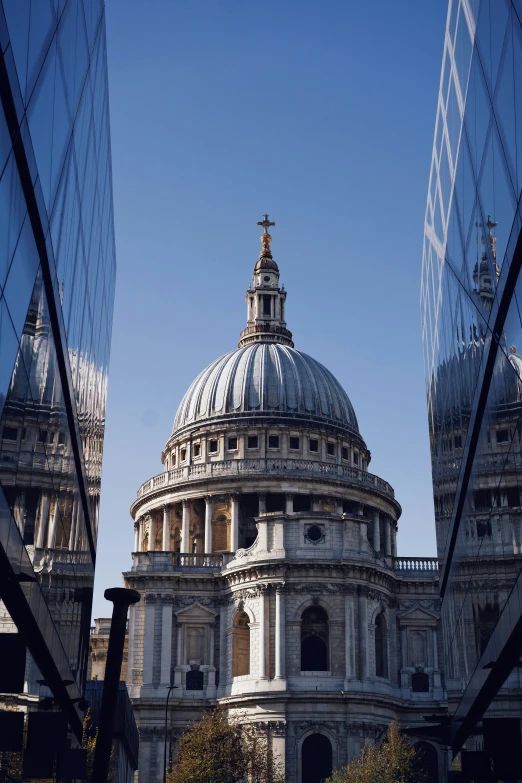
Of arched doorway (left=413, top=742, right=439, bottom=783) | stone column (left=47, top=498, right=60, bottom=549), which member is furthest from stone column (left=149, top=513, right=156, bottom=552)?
stone column (left=47, top=498, right=60, bottom=549)

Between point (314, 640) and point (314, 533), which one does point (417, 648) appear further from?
point (314, 533)

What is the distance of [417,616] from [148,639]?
67.3ft

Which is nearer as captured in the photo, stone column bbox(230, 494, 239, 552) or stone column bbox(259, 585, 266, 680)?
stone column bbox(259, 585, 266, 680)

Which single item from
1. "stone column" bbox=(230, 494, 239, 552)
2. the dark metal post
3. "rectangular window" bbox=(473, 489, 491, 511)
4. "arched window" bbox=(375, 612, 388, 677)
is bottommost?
the dark metal post

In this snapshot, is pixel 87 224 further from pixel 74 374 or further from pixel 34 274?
pixel 34 274

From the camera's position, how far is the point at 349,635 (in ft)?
252

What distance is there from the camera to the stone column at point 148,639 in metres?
79.5

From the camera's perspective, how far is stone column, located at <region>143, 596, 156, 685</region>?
261 feet

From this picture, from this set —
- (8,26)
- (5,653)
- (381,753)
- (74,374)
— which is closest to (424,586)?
(381,753)

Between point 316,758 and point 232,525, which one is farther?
point 232,525

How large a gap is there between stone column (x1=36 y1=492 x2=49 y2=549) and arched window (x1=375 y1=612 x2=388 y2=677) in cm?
5666

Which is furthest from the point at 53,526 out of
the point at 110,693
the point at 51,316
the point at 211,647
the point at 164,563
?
the point at 164,563

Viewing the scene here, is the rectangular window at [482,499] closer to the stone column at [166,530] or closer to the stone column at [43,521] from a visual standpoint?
the stone column at [43,521]

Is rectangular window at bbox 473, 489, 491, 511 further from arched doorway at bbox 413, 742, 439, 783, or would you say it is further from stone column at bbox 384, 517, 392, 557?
stone column at bbox 384, 517, 392, 557
